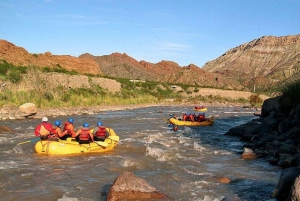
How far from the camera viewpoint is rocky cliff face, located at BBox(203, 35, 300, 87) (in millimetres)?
140150

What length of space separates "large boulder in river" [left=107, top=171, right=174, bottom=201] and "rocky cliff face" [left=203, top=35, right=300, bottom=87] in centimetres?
12784

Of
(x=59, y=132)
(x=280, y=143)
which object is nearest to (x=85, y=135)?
(x=59, y=132)

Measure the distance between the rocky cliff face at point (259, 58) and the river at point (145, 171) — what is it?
402 ft

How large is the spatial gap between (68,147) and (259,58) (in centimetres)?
16035

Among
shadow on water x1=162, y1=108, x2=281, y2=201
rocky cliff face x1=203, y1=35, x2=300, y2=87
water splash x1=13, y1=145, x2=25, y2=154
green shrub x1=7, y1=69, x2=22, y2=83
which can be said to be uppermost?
rocky cliff face x1=203, y1=35, x2=300, y2=87

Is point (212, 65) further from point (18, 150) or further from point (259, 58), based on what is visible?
point (18, 150)

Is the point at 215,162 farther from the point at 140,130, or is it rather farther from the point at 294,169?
the point at 140,130

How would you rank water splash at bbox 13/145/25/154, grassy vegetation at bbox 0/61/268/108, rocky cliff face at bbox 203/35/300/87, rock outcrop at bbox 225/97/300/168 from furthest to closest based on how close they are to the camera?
rocky cliff face at bbox 203/35/300/87
grassy vegetation at bbox 0/61/268/108
water splash at bbox 13/145/25/154
rock outcrop at bbox 225/97/300/168

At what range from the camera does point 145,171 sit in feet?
29.5

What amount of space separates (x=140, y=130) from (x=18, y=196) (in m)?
10.8

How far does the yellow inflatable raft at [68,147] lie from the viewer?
1095 centimetres

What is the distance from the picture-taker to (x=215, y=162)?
10.1m

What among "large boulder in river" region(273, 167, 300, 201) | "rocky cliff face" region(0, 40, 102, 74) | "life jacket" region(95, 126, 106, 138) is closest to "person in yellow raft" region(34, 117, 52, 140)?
"life jacket" region(95, 126, 106, 138)

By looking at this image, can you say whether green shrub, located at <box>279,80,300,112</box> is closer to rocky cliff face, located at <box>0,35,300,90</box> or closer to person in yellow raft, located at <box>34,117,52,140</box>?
person in yellow raft, located at <box>34,117,52,140</box>
